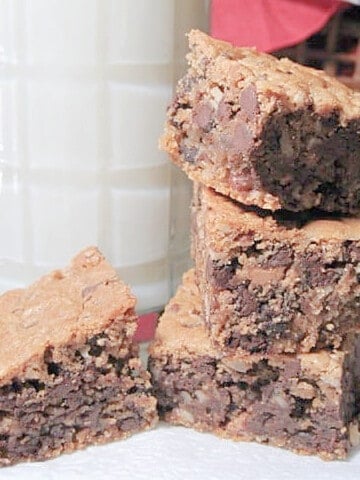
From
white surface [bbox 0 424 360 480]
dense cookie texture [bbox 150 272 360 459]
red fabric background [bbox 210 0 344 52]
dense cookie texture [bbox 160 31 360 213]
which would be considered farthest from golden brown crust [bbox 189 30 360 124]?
red fabric background [bbox 210 0 344 52]

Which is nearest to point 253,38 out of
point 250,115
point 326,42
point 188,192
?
point 326,42

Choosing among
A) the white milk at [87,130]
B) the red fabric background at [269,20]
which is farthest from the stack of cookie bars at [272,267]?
the red fabric background at [269,20]

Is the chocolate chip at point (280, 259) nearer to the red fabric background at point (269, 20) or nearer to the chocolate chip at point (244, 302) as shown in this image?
the chocolate chip at point (244, 302)

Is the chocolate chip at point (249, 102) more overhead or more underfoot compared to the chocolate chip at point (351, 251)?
more overhead

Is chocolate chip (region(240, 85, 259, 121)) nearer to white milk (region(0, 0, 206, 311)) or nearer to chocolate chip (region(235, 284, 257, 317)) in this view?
chocolate chip (region(235, 284, 257, 317))

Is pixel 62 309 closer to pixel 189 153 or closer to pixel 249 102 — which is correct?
pixel 189 153

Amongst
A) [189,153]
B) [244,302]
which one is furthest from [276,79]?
[244,302]
